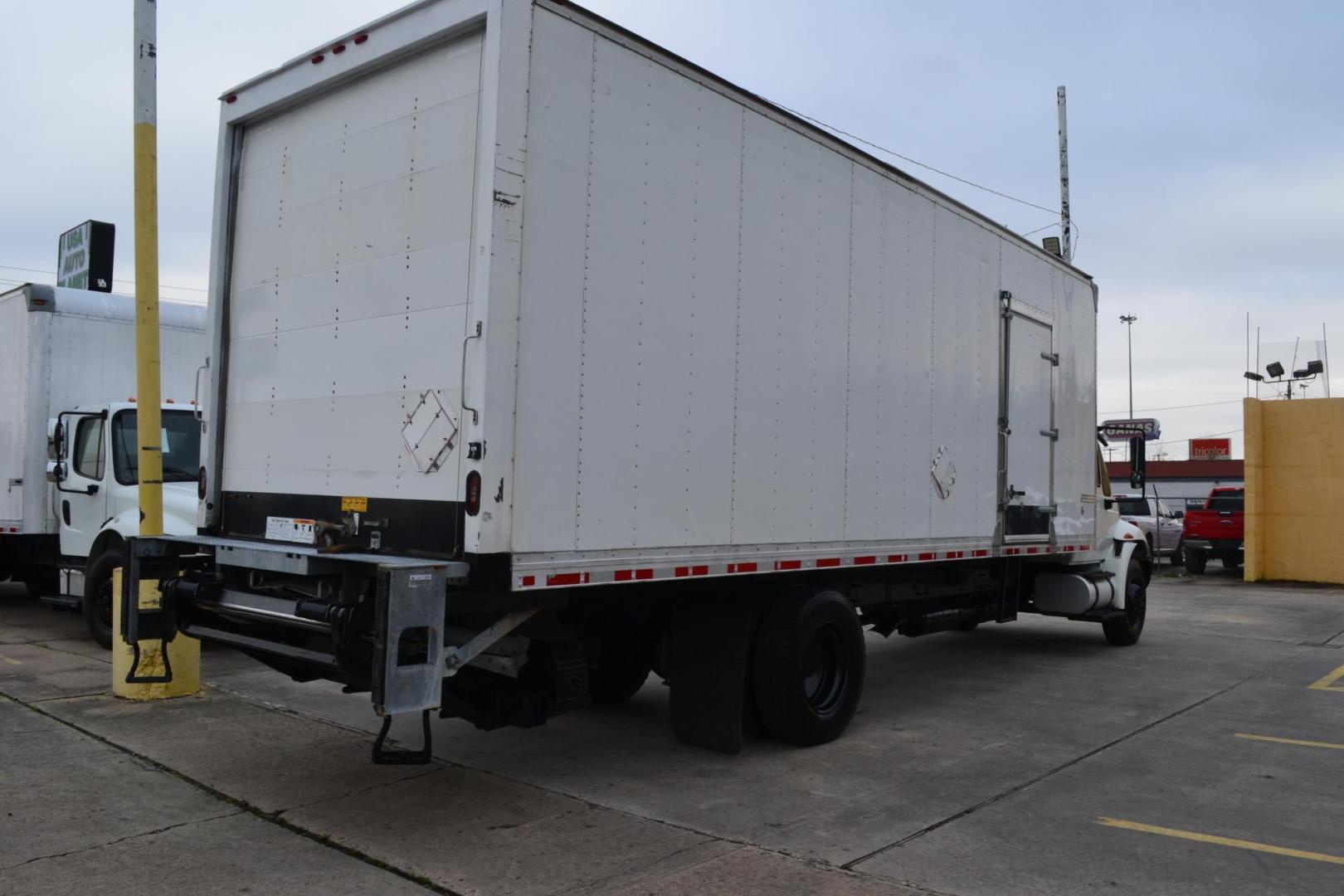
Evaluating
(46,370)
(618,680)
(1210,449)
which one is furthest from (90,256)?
(1210,449)

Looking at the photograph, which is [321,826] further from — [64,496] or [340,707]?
[64,496]

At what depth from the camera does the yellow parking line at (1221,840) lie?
4.84 metres

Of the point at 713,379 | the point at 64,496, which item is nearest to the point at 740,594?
the point at 713,379

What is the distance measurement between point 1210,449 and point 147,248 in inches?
3097

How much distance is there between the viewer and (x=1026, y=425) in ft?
30.1

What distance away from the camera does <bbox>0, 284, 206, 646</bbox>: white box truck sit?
10094 mm

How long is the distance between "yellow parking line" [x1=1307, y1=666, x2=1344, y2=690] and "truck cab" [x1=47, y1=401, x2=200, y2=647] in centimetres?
1052

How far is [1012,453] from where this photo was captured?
8.88 meters

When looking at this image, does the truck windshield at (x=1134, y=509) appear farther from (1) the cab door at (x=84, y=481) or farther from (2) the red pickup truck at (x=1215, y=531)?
(1) the cab door at (x=84, y=481)

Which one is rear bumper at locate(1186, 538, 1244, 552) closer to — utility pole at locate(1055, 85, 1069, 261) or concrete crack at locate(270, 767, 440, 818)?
utility pole at locate(1055, 85, 1069, 261)

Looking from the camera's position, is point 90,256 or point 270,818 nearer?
point 270,818

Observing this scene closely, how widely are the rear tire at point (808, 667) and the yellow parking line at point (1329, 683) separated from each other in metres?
5.05

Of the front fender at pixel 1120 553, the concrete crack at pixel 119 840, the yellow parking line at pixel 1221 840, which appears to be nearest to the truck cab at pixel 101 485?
the concrete crack at pixel 119 840

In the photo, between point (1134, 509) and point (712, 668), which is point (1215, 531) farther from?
point (712, 668)
